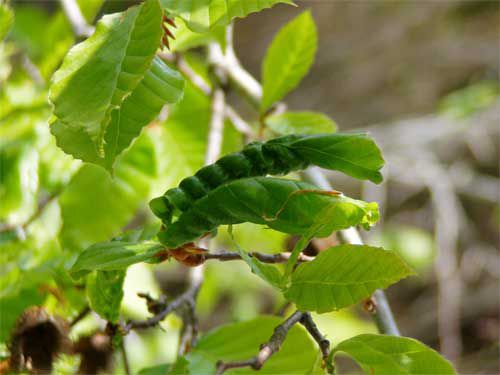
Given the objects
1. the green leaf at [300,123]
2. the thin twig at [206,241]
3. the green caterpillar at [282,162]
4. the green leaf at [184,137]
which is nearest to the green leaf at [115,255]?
the green caterpillar at [282,162]

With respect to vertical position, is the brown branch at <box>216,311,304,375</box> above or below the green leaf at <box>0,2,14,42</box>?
below

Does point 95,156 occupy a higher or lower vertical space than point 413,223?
higher

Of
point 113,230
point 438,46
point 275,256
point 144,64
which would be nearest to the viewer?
point 144,64

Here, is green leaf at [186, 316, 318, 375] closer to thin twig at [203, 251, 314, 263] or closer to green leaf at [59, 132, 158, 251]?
thin twig at [203, 251, 314, 263]

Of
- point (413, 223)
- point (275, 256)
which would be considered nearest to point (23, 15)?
point (275, 256)

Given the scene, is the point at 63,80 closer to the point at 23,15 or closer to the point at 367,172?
the point at 367,172

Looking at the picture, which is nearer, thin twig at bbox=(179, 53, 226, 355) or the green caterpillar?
the green caterpillar

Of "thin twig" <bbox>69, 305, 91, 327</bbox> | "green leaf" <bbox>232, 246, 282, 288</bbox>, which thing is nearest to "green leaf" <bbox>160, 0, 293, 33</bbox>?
"green leaf" <bbox>232, 246, 282, 288</bbox>
